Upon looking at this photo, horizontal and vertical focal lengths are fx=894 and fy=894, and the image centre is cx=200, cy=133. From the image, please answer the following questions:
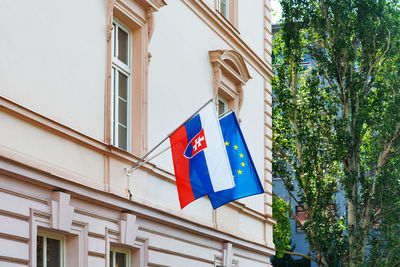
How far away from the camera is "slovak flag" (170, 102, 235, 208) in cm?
1288

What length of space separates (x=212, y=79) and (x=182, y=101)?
5.84ft

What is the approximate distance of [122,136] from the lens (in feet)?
44.1

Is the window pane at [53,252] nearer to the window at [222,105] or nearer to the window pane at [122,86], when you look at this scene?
the window pane at [122,86]

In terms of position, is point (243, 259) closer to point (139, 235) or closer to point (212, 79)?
point (212, 79)

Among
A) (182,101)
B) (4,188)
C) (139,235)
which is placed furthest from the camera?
(182,101)

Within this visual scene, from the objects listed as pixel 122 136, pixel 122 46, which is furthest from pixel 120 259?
pixel 122 46

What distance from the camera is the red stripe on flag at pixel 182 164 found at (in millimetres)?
12953

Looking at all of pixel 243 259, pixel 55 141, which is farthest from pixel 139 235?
pixel 243 259

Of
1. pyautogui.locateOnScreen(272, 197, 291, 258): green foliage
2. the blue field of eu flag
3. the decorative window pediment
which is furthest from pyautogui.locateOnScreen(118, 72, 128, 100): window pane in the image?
pyautogui.locateOnScreen(272, 197, 291, 258): green foliage

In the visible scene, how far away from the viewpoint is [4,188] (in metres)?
9.74

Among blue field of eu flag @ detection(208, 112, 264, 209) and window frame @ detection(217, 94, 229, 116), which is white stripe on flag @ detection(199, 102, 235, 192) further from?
window frame @ detection(217, 94, 229, 116)

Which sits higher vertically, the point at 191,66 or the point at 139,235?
the point at 191,66

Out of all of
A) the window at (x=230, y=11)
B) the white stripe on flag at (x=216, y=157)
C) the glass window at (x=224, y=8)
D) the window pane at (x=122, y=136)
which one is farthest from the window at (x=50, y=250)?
the window at (x=230, y=11)

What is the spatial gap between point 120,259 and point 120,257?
29 mm
